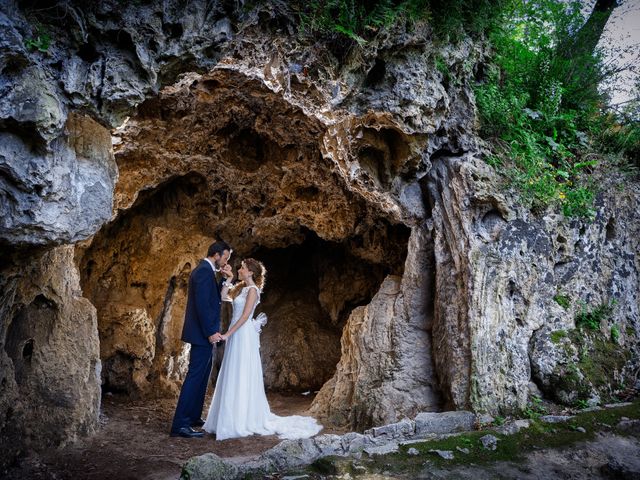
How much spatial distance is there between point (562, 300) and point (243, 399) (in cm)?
442

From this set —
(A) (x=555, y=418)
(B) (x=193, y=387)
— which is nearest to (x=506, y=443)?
(A) (x=555, y=418)

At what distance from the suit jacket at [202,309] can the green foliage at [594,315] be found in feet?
16.0

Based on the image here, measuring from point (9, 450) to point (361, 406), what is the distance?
407 cm

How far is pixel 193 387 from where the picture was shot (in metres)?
6.14

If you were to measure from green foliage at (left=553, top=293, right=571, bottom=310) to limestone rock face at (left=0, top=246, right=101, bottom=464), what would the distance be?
5911 millimetres

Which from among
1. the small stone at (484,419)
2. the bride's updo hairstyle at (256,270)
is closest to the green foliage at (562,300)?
the small stone at (484,419)

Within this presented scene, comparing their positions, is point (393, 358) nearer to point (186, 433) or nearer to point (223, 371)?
point (223, 371)

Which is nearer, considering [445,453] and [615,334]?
[445,453]

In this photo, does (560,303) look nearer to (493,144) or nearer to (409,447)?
(493,144)

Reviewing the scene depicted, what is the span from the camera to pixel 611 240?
751cm

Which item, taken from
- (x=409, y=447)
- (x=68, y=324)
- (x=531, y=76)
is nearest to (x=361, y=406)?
(x=409, y=447)

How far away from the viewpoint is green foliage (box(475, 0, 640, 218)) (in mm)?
6914

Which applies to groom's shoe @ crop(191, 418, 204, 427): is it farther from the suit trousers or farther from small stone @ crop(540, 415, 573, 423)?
small stone @ crop(540, 415, 573, 423)

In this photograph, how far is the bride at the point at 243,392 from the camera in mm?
6254
